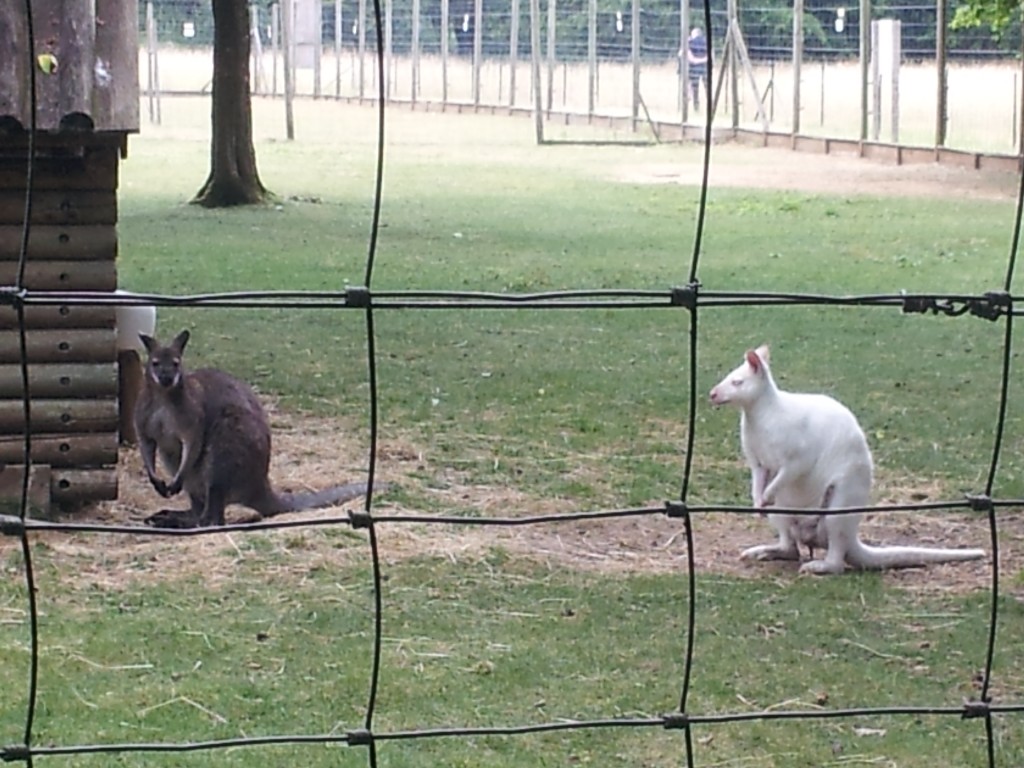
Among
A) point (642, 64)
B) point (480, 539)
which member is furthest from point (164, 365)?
point (642, 64)

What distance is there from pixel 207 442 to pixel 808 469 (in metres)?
1.68

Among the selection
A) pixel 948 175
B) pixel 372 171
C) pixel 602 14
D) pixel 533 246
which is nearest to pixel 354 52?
pixel 602 14

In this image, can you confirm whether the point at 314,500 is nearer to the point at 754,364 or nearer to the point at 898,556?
the point at 754,364

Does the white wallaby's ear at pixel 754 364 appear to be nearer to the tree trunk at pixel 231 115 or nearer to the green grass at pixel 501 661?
the green grass at pixel 501 661

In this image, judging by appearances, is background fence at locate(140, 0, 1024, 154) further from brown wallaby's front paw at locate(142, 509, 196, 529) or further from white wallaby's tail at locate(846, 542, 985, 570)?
white wallaby's tail at locate(846, 542, 985, 570)

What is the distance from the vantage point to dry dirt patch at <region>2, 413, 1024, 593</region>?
4535 millimetres

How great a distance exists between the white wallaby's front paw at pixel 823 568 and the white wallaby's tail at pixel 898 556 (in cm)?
4

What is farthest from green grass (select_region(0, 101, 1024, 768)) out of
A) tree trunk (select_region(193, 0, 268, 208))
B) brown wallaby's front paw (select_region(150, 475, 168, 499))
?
tree trunk (select_region(193, 0, 268, 208))

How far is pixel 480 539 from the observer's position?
4.82 metres

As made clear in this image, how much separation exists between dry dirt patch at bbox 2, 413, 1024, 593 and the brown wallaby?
114 mm

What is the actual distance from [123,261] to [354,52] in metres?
17.5

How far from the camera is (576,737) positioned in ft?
11.1

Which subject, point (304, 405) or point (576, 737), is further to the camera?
point (304, 405)

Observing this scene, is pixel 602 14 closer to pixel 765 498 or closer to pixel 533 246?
pixel 533 246
